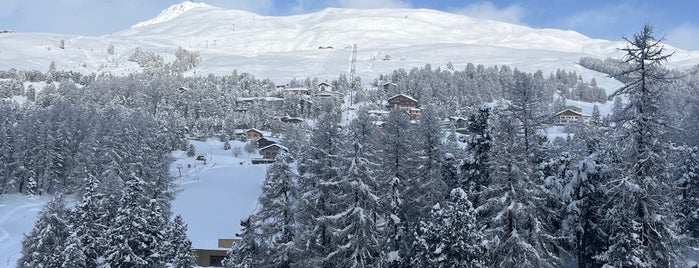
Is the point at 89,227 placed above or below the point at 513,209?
below

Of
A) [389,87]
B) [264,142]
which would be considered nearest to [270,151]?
[264,142]

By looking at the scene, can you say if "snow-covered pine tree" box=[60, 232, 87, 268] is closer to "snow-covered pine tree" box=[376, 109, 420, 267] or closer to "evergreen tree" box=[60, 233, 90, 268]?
"evergreen tree" box=[60, 233, 90, 268]

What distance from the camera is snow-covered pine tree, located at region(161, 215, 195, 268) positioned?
1334 inches

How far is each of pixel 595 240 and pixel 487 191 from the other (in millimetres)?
6216

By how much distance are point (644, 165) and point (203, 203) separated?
52.3 m

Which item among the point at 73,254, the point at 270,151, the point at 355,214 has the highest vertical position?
the point at 355,214

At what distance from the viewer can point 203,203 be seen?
65.2 m

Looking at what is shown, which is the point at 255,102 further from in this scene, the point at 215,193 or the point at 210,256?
the point at 210,256

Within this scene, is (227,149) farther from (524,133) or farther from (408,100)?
(524,133)

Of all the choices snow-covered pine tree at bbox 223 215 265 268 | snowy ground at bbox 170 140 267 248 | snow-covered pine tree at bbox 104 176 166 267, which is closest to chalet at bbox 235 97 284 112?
snowy ground at bbox 170 140 267 248

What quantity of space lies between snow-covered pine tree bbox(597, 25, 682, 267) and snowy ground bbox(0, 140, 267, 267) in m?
35.5

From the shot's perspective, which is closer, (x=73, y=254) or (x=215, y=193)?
(x=73, y=254)

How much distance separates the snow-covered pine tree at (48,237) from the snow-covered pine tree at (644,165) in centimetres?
2660

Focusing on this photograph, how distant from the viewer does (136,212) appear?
28484mm
